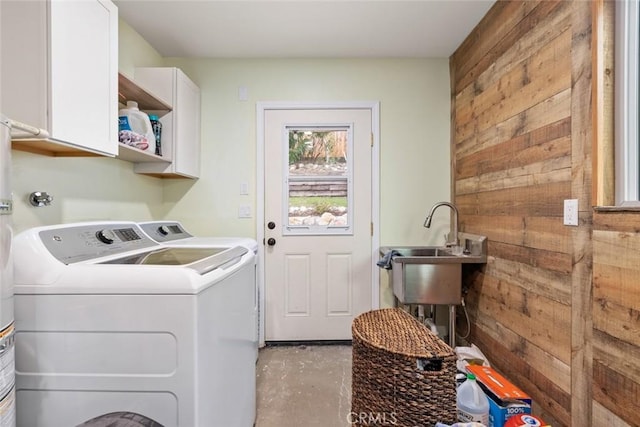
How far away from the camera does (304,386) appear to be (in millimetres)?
2137

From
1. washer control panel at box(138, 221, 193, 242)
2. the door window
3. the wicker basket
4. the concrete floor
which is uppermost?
the door window

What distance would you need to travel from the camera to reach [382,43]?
2.46 metres

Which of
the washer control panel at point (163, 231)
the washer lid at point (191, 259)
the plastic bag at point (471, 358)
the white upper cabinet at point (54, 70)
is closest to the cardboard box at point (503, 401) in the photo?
the plastic bag at point (471, 358)

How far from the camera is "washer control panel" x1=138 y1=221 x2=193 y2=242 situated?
1.93 metres

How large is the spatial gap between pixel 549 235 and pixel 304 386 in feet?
5.52

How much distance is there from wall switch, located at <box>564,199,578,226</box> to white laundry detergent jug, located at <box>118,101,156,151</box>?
2.20 metres

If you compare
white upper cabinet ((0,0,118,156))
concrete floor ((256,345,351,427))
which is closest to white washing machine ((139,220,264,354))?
concrete floor ((256,345,351,427))

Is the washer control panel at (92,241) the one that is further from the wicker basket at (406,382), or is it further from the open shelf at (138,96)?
the wicker basket at (406,382)

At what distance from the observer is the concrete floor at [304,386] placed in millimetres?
1841

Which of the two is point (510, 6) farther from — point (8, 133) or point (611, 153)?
point (8, 133)

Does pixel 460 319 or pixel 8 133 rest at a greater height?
pixel 8 133

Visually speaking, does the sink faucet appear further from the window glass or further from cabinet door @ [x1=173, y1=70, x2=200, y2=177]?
cabinet door @ [x1=173, y1=70, x2=200, y2=177]

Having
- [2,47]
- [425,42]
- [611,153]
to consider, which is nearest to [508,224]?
[611,153]

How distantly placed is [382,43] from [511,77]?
40.2 inches
